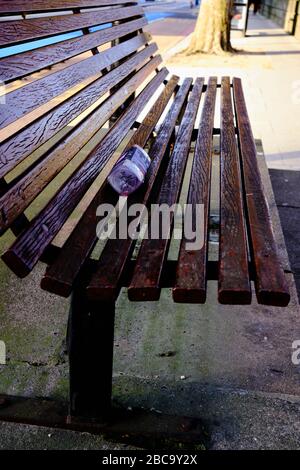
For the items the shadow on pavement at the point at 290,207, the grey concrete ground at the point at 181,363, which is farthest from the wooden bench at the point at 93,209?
the shadow on pavement at the point at 290,207

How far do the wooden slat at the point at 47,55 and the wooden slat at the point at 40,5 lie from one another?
16 cm

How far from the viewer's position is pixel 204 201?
1940 millimetres

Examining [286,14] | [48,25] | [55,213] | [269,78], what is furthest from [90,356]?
[286,14]

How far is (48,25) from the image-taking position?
7.59 feet

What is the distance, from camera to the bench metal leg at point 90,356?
1.50 metres

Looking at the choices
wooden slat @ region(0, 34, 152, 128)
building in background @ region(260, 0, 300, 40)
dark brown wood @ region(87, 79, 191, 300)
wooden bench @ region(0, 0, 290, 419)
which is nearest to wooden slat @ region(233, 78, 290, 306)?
wooden bench @ region(0, 0, 290, 419)

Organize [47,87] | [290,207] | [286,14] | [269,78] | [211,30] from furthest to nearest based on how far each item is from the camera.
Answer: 1. [286,14]
2. [211,30]
3. [269,78]
4. [290,207]
5. [47,87]

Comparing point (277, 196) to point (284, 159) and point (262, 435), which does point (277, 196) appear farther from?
point (262, 435)

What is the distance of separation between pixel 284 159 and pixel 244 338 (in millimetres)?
2917

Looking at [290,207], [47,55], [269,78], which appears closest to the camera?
[47,55]

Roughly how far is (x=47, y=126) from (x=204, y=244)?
823 mm

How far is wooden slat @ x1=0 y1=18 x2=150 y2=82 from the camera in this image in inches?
70.9

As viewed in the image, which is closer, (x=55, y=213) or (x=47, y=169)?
(x=55, y=213)

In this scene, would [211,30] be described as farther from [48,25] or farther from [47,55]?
[47,55]
